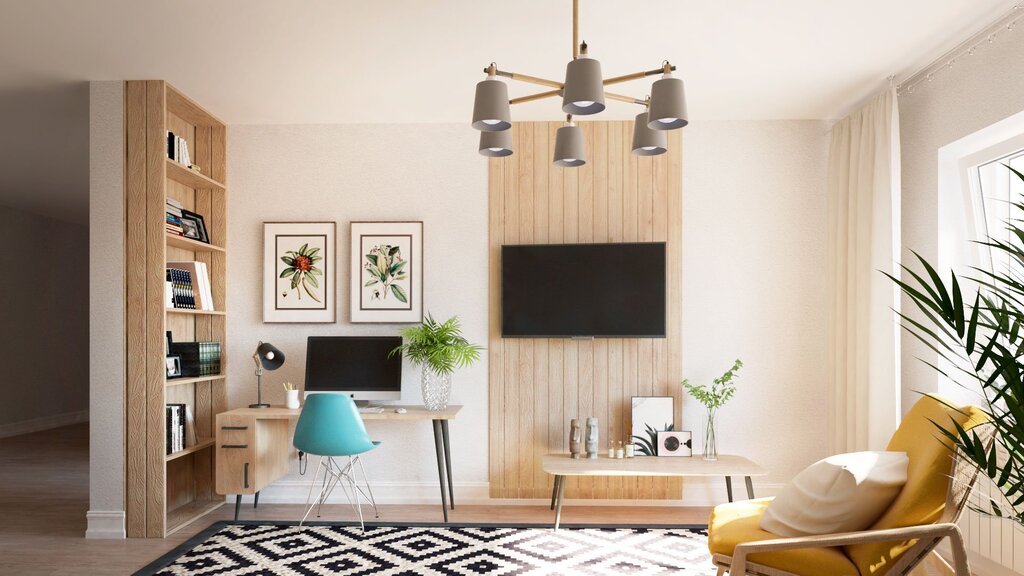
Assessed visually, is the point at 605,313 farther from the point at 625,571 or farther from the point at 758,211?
the point at 625,571

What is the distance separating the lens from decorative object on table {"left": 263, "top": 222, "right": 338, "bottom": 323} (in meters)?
4.82

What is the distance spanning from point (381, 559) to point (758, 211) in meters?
3.18

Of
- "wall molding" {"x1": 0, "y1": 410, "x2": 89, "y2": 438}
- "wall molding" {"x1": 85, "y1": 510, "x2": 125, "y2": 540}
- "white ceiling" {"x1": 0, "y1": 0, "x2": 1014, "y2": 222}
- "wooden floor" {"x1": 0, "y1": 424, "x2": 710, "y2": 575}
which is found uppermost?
"white ceiling" {"x1": 0, "y1": 0, "x2": 1014, "y2": 222}

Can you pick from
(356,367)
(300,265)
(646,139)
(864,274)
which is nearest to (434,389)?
(356,367)

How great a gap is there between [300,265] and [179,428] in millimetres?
1274

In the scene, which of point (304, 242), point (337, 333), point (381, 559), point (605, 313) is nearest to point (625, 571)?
point (381, 559)

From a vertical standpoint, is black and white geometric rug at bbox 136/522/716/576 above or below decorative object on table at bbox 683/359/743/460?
below

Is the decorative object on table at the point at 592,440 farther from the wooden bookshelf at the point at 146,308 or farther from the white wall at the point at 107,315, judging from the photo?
the white wall at the point at 107,315

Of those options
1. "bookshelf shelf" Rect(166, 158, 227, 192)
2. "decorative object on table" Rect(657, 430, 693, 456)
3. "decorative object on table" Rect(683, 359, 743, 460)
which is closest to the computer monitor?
"bookshelf shelf" Rect(166, 158, 227, 192)

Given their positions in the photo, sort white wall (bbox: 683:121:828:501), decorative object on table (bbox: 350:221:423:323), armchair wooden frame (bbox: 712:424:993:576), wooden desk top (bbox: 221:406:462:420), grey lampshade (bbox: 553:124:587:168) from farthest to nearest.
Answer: decorative object on table (bbox: 350:221:423:323), white wall (bbox: 683:121:828:501), wooden desk top (bbox: 221:406:462:420), grey lampshade (bbox: 553:124:587:168), armchair wooden frame (bbox: 712:424:993:576)

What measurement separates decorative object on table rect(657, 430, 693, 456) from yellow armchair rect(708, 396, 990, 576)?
6.82 ft

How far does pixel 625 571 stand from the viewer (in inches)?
134

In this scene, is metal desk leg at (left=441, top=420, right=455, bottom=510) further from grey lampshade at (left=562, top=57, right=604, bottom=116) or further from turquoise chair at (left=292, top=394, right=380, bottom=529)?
grey lampshade at (left=562, top=57, right=604, bottom=116)

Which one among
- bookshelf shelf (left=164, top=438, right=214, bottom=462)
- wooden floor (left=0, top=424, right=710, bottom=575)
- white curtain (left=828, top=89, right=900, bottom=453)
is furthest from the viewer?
bookshelf shelf (left=164, top=438, right=214, bottom=462)
